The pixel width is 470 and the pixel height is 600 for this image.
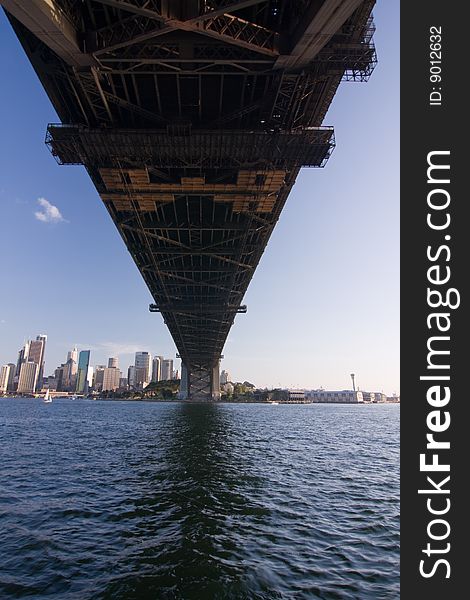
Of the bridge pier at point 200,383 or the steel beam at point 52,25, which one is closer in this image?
the steel beam at point 52,25

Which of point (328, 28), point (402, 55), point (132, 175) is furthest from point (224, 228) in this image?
point (402, 55)

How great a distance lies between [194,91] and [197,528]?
21.9 metres

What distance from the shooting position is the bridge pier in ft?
421

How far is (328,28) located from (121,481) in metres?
20.9

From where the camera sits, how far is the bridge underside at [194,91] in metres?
16.0

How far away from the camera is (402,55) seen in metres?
9.53

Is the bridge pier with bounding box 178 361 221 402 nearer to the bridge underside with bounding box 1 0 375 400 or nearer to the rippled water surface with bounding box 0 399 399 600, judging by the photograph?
the bridge underside with bounding box 1 0 375 400

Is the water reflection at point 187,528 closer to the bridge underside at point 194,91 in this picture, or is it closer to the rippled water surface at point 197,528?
the rippled water surface at point 197,528

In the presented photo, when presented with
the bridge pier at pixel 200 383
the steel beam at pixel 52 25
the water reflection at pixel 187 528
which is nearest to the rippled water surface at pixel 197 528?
the water reflection at pixel 187 528

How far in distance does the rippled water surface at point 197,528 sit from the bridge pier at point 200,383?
A: 346ft

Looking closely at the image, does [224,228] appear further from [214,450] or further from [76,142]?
[214,450]

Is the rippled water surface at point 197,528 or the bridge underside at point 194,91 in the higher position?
the bridge underside at point 194,91

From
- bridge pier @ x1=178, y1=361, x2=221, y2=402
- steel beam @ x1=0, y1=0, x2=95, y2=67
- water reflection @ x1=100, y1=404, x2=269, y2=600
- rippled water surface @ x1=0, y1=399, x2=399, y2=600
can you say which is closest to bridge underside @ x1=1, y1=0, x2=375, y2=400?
steel beam @ x1=0, y1=0, x2=95, y2=67

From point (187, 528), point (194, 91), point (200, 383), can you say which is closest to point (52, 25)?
point (194, 91)
